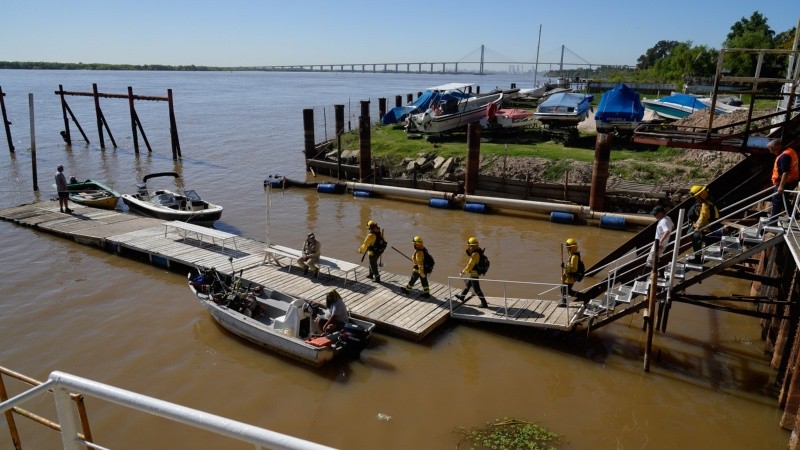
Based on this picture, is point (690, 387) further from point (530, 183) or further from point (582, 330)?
point (530, 183)

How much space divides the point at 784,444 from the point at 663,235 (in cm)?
447

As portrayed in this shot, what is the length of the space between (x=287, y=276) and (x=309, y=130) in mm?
17860

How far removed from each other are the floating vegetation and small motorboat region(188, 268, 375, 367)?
3.22 metres

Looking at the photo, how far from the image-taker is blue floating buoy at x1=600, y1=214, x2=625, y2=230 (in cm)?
2073

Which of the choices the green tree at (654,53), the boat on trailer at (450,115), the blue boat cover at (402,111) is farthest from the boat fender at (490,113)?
the green tree at (654,53)

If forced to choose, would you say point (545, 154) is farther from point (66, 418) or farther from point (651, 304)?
point (66, 418)

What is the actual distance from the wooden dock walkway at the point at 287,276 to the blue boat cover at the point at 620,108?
675 inches

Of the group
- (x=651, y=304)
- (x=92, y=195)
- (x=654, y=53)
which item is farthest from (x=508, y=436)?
(x=654, y=53)

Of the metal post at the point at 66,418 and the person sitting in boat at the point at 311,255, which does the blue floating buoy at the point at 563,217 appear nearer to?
the person sitting in boat at the point at 311,255

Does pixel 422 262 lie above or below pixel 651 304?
below

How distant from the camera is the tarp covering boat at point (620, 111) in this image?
2823 cm

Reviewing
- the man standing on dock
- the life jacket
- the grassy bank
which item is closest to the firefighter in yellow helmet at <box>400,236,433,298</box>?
the life jacket

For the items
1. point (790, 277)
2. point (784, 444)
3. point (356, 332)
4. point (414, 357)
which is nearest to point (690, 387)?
point (784, 444)

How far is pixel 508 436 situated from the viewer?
30.7 feet
